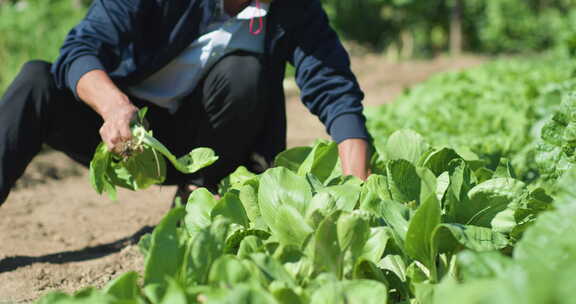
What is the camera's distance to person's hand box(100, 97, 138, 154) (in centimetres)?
182

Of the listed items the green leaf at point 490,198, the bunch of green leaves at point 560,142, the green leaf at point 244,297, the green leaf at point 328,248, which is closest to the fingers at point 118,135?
the green leaf at point 328,248

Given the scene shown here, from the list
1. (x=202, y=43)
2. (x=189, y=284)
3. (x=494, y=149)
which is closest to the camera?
(x=189, y=284)

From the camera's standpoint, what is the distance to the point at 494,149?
3006mm

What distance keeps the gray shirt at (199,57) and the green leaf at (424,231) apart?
1.31 metres

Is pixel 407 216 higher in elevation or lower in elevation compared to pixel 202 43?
lower

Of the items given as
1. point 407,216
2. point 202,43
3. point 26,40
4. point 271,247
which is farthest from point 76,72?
point 26,40

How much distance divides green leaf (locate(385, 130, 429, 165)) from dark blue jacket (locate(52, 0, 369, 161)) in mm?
188

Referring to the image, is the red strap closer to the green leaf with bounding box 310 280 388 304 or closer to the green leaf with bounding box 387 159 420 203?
the green leaf with bounding box 387 159 420 203

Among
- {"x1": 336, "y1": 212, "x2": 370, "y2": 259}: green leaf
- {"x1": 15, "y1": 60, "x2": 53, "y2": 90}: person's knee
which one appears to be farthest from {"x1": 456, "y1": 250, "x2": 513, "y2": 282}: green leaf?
{"x1": 15, "y1": 60, "x2": 53, "y2": 90}: person's knee

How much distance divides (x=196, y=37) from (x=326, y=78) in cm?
54

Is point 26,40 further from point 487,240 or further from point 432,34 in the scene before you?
point 432,34

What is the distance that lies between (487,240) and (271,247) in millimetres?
502

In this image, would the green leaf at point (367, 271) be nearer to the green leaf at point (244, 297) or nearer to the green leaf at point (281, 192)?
the green leaf at point (281, 192)

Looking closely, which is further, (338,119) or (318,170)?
(338,119)
